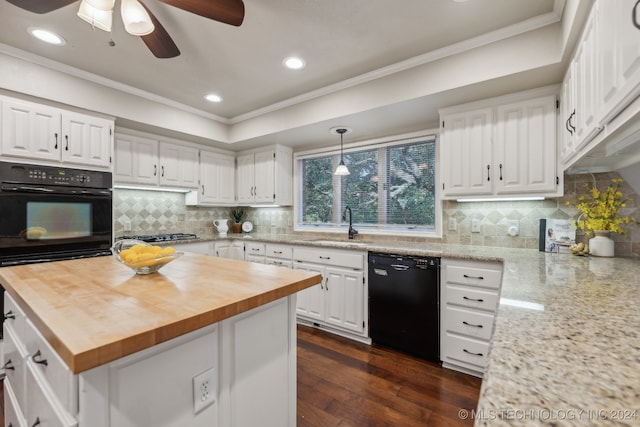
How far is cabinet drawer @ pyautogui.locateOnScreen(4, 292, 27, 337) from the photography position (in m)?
1.21

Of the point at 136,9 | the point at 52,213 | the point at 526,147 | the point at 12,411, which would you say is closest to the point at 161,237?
the point at 52,213

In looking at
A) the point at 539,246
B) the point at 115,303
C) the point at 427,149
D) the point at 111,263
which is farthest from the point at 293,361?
the point at 427,149

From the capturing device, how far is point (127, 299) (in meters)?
1.04

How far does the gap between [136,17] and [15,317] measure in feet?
5.30

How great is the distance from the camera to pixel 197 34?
6.85 ft

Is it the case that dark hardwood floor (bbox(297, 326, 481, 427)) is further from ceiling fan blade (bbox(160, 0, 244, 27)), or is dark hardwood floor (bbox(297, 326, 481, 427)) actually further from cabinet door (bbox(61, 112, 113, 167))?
cabinet door (bbox(61, 112, 113, 167))

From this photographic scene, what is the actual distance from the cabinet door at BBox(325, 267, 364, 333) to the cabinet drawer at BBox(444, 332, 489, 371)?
794mm

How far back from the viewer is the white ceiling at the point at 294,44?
6.07 ft

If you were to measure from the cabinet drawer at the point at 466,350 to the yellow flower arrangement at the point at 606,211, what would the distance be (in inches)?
45.7

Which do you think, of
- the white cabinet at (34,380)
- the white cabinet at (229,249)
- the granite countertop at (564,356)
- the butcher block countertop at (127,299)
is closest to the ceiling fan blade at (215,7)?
the butcher block countertop at (127,299)

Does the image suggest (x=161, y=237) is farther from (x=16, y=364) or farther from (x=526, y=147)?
(x=526, y=147)

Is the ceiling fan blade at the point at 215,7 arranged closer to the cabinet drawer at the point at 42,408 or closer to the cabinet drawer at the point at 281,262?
the cabinet drawer at the point at 42,408

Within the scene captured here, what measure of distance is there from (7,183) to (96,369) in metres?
2.48

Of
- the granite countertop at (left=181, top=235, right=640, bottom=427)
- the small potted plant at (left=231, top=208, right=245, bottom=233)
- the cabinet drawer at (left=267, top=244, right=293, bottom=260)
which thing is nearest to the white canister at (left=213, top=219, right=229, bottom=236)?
the small potted plant at (left=231, top=208, right=245, bottom=233)
